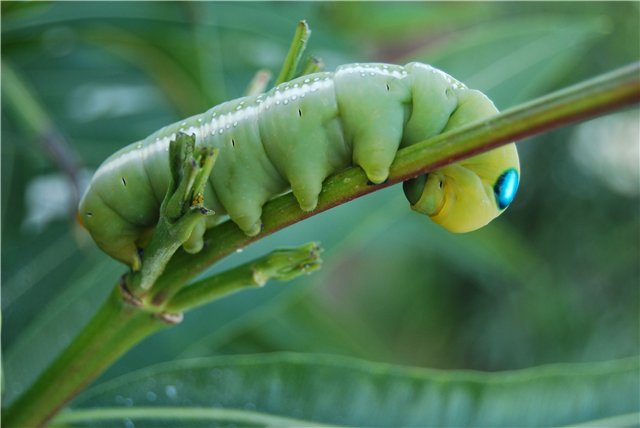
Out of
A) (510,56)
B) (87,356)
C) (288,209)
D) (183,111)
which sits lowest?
(87,356)

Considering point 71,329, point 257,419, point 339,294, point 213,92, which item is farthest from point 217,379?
point 339,294


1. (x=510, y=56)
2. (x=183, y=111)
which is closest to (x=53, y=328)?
(x=183, y=111)

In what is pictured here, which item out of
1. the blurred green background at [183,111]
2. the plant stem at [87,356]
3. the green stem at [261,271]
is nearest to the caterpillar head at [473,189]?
the green stem at [261,271]

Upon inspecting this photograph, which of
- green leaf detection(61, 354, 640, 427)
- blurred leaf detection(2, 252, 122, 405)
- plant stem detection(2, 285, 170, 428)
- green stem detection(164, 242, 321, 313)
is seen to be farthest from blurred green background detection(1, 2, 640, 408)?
green stem detection(164, 242, 321, 313)

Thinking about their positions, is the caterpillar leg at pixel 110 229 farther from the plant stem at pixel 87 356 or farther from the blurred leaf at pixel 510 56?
the blurred leaf at pixel 510 56

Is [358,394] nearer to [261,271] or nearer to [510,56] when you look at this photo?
[261,271]

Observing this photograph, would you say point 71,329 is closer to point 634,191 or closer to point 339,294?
point 634,191

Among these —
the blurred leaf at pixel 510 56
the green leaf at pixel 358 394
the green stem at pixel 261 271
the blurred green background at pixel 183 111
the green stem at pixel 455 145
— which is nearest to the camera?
the green stem at pixel 455 145
